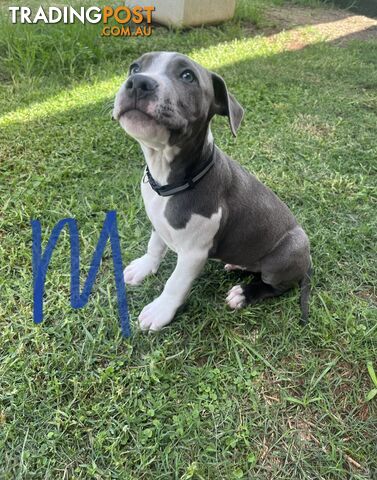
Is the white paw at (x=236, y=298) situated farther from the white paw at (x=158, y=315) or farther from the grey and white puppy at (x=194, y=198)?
the white paw at (x=158, y=315)

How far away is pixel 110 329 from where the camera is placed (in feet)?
8.77

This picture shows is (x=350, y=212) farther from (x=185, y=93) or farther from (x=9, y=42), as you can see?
(x=9, y=42)

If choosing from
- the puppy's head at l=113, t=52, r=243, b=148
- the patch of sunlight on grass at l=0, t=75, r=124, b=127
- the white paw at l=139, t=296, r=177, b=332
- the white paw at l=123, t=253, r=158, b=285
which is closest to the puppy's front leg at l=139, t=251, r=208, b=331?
the white paw at l=139, t=296, r=177, b=332

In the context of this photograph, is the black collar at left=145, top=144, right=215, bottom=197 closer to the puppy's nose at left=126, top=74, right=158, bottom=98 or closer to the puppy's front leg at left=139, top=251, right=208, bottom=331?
the puppy's front leg at left=139, top=251, right=208, bottom=331

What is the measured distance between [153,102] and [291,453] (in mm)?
1874

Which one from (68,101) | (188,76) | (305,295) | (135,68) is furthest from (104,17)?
(305,295)

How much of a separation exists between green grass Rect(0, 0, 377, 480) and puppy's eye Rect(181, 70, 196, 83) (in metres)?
1.44

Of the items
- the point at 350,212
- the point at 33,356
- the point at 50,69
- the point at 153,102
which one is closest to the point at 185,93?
the point at 153,102

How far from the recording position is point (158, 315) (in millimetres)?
2646

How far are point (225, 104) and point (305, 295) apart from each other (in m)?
1.37

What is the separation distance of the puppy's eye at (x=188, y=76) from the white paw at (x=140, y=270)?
4.30ft

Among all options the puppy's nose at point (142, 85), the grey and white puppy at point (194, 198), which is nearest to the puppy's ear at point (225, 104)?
the grey and white puppy at point (194, 198)

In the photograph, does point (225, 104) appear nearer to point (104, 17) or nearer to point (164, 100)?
point (164, 100)

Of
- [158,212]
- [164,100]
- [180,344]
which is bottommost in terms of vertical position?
[180,344]
